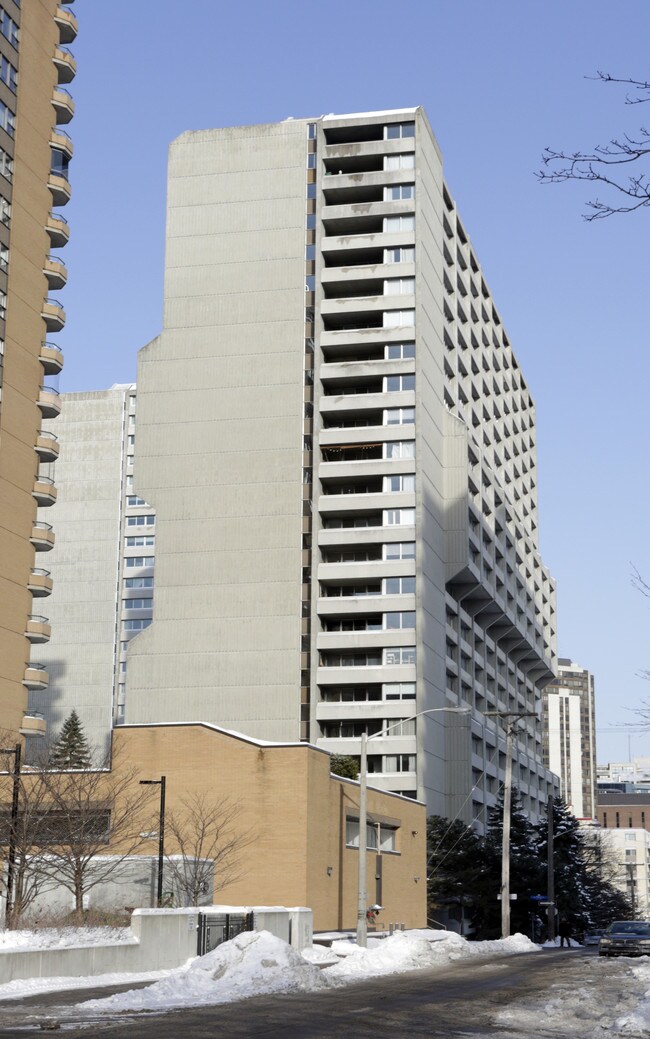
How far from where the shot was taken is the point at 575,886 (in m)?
95.8

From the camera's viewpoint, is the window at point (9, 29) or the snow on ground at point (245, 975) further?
the window at point (9, 29)

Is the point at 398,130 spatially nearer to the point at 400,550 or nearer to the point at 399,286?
the point at 399,286

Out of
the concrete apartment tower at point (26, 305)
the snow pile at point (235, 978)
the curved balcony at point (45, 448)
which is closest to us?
the snow pile at point (235, 978)

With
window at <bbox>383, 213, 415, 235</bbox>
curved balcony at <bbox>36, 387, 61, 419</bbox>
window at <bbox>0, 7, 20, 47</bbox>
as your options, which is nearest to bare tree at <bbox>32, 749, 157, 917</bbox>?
curved balcony at <bbox>36, 387, 61, 419</bbox>

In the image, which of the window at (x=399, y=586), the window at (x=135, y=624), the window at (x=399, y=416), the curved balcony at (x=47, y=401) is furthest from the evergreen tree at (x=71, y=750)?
the window at (x=399, y=416)

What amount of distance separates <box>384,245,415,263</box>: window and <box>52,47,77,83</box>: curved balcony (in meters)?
25.3

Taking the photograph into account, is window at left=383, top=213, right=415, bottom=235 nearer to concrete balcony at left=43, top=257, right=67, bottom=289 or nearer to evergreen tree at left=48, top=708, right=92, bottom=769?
concrete balcony at left=43, top=257, right=67, bottom=289

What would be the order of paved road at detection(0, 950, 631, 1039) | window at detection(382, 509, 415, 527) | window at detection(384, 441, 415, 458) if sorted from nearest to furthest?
paved road at detection(0, 950, 631, 1039), window at detection(382, 509, 415, 527), window at detection(384, 441, 415, 458)

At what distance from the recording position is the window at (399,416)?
309 ft

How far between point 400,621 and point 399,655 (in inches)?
91.4

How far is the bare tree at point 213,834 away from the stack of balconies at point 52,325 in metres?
22.7

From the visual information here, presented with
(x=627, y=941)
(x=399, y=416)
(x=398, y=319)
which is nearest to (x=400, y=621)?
(x=399, y=416)

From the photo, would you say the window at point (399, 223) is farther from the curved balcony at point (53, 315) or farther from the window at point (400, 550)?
the curved balcony at point (53, 315)

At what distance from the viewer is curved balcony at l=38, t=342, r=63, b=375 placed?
77.7m
